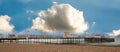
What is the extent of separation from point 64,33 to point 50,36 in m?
9.00

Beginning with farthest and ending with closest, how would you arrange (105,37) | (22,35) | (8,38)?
(105,37) < (22,35) < (8,38)

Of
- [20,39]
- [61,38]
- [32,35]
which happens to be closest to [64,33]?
[61,38]

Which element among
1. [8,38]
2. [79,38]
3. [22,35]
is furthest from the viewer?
[79,38]

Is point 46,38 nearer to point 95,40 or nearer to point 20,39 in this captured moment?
point 20,39

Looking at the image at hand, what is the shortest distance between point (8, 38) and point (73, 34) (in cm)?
3421

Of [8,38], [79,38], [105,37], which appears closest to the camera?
[8,38]

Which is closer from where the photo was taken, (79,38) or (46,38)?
(46,38)

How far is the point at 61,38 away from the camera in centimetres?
9050

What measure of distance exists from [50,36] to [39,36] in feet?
14.0

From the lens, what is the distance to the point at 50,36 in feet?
296

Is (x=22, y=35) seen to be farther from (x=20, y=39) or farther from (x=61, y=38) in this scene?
(x=61, y=38)

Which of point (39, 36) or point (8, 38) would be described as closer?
point (8, 38)

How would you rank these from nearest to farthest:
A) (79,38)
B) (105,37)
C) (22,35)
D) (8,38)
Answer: (8,38) < (22,35) < (79,38) < (105,37)

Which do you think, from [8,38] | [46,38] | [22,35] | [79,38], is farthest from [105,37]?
[8,38]
